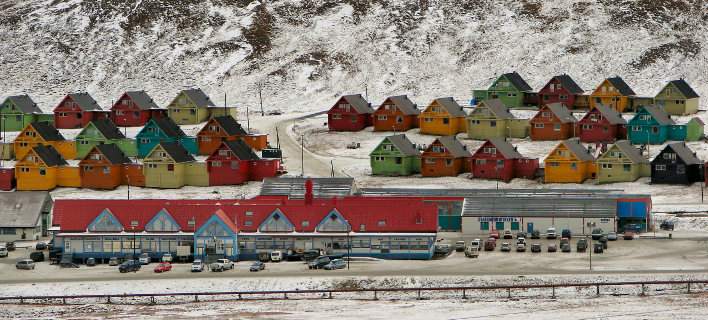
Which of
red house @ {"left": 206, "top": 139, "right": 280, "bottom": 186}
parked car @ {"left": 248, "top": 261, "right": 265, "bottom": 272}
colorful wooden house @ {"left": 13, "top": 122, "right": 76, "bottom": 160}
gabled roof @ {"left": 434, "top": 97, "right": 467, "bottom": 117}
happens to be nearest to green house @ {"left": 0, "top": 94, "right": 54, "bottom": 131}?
colorful wooden house @ {"left": 13, "top": 122, "right": 76, "bottom": 160}

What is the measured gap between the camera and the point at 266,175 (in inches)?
6280

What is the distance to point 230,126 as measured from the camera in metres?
173

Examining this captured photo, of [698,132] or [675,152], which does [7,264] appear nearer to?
[675,152]

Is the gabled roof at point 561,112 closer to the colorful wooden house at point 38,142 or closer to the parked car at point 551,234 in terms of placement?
the parked car at point 551,234

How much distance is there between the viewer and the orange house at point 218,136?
561ft

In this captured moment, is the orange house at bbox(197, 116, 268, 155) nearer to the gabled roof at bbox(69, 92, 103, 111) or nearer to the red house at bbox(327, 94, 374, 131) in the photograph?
the red house at bbox(327, 94, 374, 131)

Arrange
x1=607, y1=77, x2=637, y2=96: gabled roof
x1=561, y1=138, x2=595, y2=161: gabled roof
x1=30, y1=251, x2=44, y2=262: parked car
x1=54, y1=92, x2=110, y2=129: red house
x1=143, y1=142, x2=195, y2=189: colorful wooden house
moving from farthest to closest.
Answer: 1. x1=54, y1=92, x2=110, y2=129: red house
2. x1=607, y1=77, x2=637, y2=96: gabled roof
3. x1=143, y1=142, x2=195, y2=189: colorful wooden house
4. x1=561, y1=138, x2=595, y2=161: gabled roof
5. x1=30, y1=251, x2=44, y2=262: parked car

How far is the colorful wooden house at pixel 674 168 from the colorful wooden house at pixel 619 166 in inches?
95.2

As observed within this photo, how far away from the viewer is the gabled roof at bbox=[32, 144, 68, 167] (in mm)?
159750

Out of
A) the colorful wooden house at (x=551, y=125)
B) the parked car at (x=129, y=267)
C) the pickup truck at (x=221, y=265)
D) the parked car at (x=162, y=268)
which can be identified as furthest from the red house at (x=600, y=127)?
the parked car at (x=129, y=267)

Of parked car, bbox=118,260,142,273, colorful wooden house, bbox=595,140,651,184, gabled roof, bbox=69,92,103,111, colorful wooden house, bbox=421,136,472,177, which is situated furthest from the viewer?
gabled roof, bbox=69,92,103,111

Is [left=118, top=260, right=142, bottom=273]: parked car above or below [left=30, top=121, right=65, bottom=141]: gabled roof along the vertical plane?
below

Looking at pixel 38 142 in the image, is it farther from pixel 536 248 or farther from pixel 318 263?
pixel 536 248

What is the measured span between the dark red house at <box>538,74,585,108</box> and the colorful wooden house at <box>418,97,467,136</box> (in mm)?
12997
